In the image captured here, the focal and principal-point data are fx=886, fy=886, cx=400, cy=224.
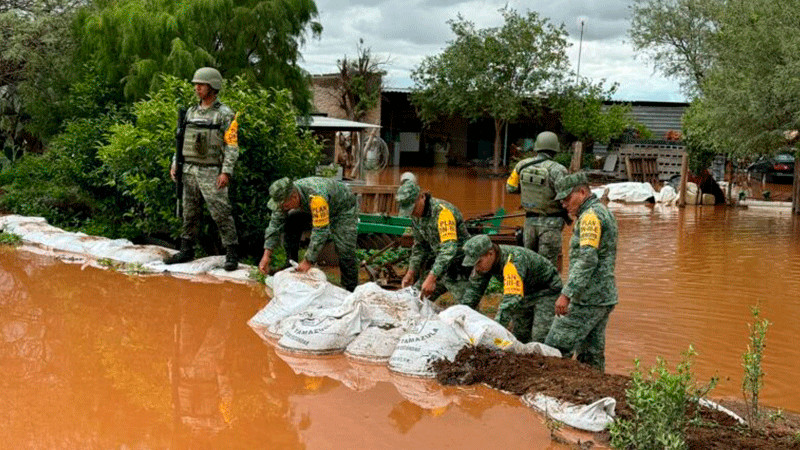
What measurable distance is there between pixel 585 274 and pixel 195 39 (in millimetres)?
9350

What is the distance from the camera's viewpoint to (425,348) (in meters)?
6.09

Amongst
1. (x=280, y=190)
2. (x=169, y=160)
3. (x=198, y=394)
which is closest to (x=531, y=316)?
(x=280, y=190)

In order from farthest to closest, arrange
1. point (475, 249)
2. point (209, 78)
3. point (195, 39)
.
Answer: point (195, 39), point (209, 78), point (475, 249)

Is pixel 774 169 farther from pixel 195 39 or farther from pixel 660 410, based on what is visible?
pixel 660 410

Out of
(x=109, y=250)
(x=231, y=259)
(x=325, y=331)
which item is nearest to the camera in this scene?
(x=325, y=331)

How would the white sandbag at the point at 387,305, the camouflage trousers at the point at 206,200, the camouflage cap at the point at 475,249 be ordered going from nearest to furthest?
1. the camouflage cap at the point at 475,249
2. the white sandbag at the point at 387,305
3. the camouflage trousers at the point at 206,200

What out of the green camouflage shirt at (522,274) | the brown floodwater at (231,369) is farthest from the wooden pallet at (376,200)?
the green camouflage shirt at (522,274)

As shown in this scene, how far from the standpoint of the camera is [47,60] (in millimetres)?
15664

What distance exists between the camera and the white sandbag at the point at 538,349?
19.9ft

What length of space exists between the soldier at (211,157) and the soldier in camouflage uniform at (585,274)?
4059 mm

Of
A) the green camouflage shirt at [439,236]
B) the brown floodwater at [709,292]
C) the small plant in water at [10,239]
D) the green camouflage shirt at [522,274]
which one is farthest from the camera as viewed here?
the small plant in water at [10,239]

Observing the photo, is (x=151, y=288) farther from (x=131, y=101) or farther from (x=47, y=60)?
(x=47, y=60)

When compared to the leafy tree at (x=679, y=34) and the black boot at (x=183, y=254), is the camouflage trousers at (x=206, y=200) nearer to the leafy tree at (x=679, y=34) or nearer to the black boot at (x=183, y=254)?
the black boot at (x=183, y=254)

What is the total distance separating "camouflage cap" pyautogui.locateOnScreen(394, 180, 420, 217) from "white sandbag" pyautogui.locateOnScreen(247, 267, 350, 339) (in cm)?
97
